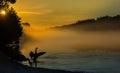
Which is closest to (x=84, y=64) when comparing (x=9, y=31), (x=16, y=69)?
(x=9, y=31)

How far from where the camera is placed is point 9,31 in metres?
95.3

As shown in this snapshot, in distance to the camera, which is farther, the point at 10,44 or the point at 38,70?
the point at 10,44

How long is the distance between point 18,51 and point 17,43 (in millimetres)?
1608

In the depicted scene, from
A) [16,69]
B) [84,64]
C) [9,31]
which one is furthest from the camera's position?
→ [84,64]

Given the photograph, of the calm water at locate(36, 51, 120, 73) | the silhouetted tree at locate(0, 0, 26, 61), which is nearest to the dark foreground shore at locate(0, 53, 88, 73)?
the silhouetted tree at locate(0, 0, 26, 61)

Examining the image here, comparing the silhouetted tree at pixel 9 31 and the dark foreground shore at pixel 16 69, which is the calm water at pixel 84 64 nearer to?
the silhouetted tree at pixel 9 31

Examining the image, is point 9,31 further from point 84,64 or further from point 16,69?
point 84,64

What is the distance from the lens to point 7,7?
95.9 meters

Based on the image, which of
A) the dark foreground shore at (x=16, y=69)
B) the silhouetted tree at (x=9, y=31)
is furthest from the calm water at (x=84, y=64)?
the dark foreground shore at (x=16, y=69)

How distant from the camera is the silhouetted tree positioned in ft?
313

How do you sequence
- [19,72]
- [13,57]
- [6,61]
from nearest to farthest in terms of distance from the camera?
[19,72] → [6,61] → [13,57]

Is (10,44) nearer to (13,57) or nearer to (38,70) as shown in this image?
(13,57)

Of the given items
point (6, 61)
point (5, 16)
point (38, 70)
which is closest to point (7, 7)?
point (5, 16)

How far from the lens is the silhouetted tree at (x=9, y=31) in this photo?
9538cm
